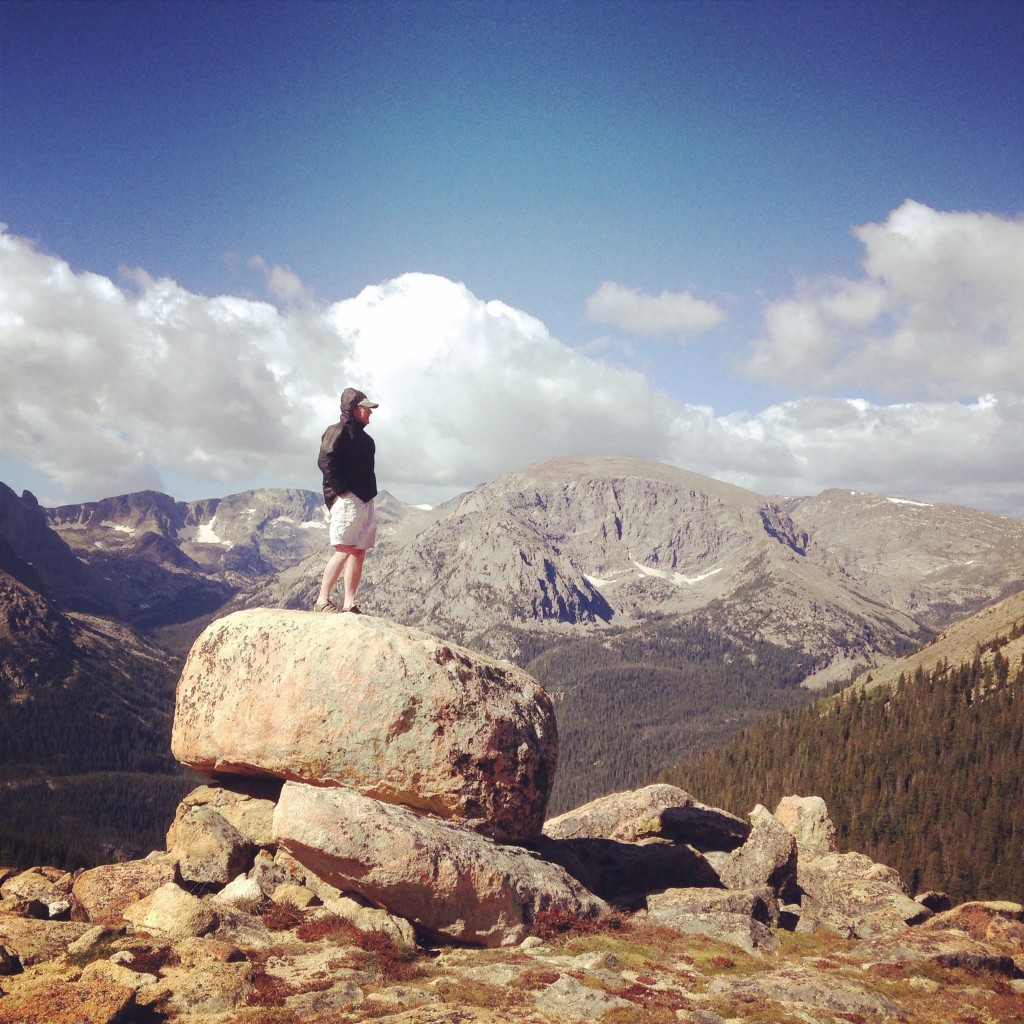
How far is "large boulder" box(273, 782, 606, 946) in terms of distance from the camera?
18.5 metres

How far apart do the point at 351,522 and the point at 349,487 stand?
125 cm

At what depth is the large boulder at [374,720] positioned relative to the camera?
2147 centimetres

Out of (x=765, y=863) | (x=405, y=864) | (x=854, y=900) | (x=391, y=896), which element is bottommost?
(x=854, y=900)

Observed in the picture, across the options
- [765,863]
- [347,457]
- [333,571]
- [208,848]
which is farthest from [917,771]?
[347,457]

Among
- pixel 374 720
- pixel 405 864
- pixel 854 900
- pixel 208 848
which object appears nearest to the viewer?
pixel 405 864

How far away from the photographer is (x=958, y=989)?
19.1 metres

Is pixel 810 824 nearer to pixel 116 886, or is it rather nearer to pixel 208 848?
pixel 208 848

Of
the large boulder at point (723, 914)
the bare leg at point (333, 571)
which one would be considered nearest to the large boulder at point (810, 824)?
the large boulder at point (723, 914)

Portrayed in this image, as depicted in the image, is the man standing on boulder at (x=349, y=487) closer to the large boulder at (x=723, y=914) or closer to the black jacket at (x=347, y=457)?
the black jacket at (x=347, y=457)

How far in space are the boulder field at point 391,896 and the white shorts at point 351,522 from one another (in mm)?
2764

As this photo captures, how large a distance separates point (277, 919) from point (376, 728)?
18.8 ft

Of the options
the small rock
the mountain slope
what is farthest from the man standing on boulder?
the mountain slope

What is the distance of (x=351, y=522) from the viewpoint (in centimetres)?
2353

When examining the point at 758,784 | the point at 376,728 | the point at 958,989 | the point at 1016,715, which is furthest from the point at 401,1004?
the point at 1016,715
